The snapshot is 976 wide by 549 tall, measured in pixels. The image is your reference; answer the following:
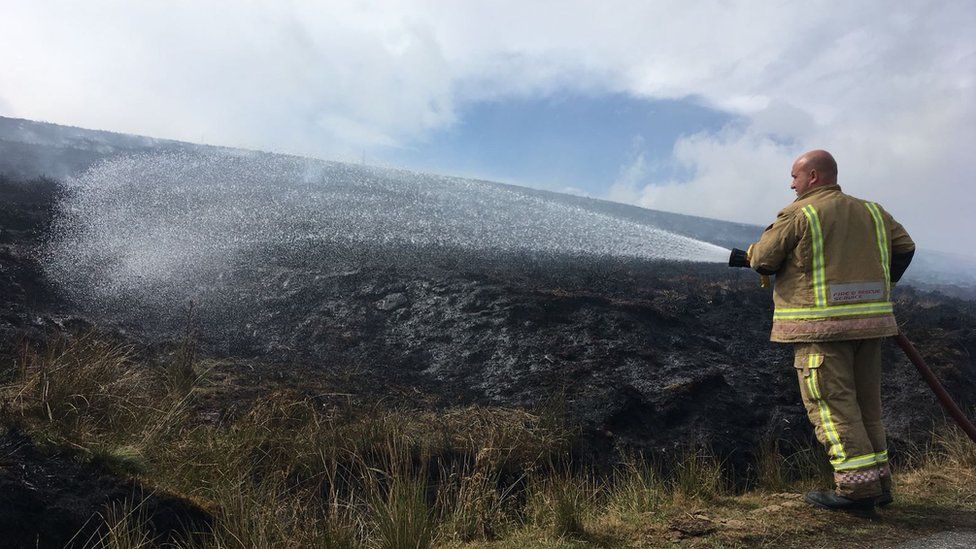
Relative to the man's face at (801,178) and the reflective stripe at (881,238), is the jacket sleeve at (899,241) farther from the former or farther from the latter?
the man's face at (801,178)

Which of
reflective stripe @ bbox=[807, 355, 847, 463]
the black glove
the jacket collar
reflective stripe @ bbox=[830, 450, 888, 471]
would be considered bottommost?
reflective stripe @ bbox=[830, 450, 888, 471]

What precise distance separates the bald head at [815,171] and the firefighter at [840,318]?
2.6 inches

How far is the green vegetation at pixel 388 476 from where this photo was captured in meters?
2.83

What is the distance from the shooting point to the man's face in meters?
3.58

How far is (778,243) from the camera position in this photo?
3.38 m

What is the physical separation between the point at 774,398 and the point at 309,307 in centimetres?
615

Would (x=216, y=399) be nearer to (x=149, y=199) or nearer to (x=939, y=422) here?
(x=939, y=422)

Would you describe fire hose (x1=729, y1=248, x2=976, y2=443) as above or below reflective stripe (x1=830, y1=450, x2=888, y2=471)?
above

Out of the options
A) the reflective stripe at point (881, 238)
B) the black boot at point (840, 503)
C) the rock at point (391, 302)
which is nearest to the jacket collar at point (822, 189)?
the reflective stripe at point (881, 238)

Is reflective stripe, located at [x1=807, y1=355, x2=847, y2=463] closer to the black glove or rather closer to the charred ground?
the black glove

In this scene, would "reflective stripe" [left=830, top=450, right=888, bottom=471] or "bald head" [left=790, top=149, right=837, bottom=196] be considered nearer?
"reflective stripe" [left=830, top=450, right=888, bottom=471]

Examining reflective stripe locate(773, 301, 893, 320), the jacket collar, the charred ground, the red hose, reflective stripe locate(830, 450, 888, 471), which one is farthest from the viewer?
the charred ground

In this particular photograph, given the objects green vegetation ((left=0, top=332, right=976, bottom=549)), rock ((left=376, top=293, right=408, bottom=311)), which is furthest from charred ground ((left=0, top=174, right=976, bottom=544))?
green vegetation ((left=0, top=332, right=976, bottom=549))

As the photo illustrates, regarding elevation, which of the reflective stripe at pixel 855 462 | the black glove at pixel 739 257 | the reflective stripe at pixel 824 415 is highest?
the black glove at pixel 739 257
